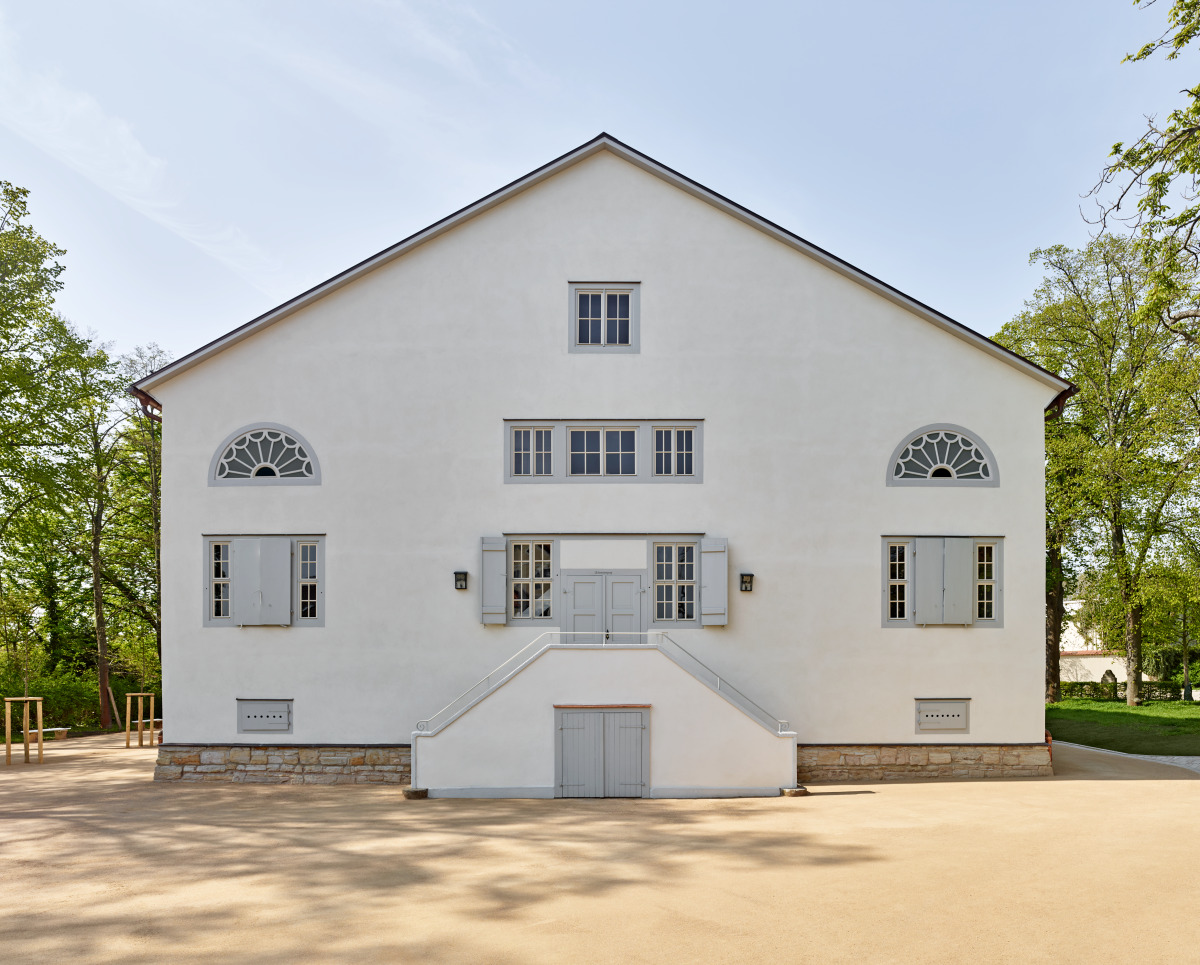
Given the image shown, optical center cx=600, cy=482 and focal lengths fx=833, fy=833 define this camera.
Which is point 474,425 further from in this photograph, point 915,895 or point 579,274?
point 915,895

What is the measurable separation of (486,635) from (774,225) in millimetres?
9263

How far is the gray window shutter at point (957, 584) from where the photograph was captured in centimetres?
1514

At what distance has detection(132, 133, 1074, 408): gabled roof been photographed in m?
15.4

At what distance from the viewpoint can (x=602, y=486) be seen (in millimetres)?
15359

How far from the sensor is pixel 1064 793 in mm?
13484

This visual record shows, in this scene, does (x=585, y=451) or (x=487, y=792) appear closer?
(x=487, y=792)

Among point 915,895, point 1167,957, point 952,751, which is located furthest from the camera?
point 952,751

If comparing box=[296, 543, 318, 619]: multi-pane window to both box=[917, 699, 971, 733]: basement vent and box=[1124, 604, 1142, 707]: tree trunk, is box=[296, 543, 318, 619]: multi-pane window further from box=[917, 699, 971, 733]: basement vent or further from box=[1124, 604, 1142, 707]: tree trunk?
box=[1124, 604, 1142, 707]: tree trunk

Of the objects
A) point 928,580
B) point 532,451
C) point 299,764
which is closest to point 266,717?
point 299,764

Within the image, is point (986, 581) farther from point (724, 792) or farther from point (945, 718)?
point (724, 792)

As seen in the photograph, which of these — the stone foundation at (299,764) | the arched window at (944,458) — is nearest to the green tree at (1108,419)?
the arched window at (944,458)

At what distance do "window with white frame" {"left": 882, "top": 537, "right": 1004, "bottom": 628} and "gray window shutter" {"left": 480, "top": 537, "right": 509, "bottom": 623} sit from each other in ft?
22.9

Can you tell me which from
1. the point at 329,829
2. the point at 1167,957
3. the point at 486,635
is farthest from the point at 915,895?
the point at 486,635

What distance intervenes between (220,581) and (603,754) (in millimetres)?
7712
